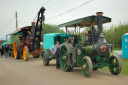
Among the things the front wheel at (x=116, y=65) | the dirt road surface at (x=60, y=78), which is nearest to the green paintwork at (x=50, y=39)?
the dirt road surface at (x=60, y=78)

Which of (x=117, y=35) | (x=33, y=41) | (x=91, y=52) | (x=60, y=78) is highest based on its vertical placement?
(x=117, y=35)

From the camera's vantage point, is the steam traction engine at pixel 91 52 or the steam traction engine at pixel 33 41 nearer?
the steam traction engine at pixel 91 52

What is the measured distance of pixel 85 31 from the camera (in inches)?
346

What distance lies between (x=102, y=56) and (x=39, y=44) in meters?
9.78

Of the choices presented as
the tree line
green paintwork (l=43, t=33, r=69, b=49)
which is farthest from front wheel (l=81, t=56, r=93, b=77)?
the tree line

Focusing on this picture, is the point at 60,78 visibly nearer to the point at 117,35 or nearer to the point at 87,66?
the point at 87,66

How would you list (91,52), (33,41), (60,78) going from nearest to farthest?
(60,78)
(91,52)
(33,41)

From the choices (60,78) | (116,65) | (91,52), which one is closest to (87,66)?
(91,52)

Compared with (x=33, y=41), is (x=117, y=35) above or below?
above

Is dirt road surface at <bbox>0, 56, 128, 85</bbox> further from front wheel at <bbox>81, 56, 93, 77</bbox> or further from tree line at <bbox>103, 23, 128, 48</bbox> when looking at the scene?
tree line at <bbox>103, 23, 128, 48</bbox>

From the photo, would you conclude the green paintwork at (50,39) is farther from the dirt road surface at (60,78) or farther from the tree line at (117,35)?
the tree line at (117,35)

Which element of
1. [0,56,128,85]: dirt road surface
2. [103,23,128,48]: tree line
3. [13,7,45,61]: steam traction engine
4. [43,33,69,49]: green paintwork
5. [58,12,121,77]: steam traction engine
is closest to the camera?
[0,56,128,85]: dirt road surface

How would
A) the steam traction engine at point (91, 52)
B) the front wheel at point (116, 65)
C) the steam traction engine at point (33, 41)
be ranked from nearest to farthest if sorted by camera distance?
1. the steam traction engine at point (91, 52)
2. the front wheel at point (116, 65)
3. the steam traction engine at point (33, 41)

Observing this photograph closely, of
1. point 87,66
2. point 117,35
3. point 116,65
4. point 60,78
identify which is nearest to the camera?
point 87,66
